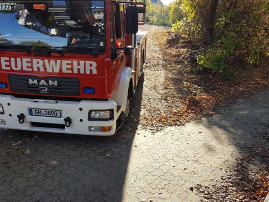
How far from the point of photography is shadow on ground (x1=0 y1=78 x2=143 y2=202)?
12.8 ft

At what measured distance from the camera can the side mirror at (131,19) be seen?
4.83 metres

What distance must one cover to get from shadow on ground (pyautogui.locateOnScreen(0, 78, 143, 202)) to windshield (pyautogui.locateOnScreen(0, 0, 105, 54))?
1916mm

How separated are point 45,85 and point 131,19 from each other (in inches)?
78.3

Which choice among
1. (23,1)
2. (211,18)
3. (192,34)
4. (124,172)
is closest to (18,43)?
(23,1)

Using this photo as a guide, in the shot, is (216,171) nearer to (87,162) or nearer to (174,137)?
(174,137)

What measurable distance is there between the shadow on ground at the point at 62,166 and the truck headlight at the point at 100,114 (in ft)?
2.31

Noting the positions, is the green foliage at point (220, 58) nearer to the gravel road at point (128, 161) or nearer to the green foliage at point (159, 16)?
the gravel road at point (128, 161)

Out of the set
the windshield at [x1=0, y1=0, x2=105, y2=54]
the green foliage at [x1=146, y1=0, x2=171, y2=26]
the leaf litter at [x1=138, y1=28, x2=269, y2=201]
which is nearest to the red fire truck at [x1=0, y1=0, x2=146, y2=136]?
the windshield at [x1=0, y1=0, x2=105, y2=54]

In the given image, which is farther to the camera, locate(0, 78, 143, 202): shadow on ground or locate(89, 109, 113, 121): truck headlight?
locate(89, 109, 113, 121): truck headlight

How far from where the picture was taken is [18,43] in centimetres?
467

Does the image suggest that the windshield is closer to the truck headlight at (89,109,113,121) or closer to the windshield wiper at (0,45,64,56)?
the windshield wiper at (0,45,64,56)

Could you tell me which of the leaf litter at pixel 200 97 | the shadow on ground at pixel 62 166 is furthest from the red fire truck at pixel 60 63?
the leaf litter at pixel 200 97

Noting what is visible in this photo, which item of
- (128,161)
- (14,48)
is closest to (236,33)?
(128,161)

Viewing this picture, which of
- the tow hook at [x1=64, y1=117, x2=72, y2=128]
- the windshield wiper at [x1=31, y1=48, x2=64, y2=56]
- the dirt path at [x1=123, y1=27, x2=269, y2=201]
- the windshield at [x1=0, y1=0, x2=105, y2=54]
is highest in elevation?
the windshield at [x1=0, y1=0, x2=105, y2=54]
